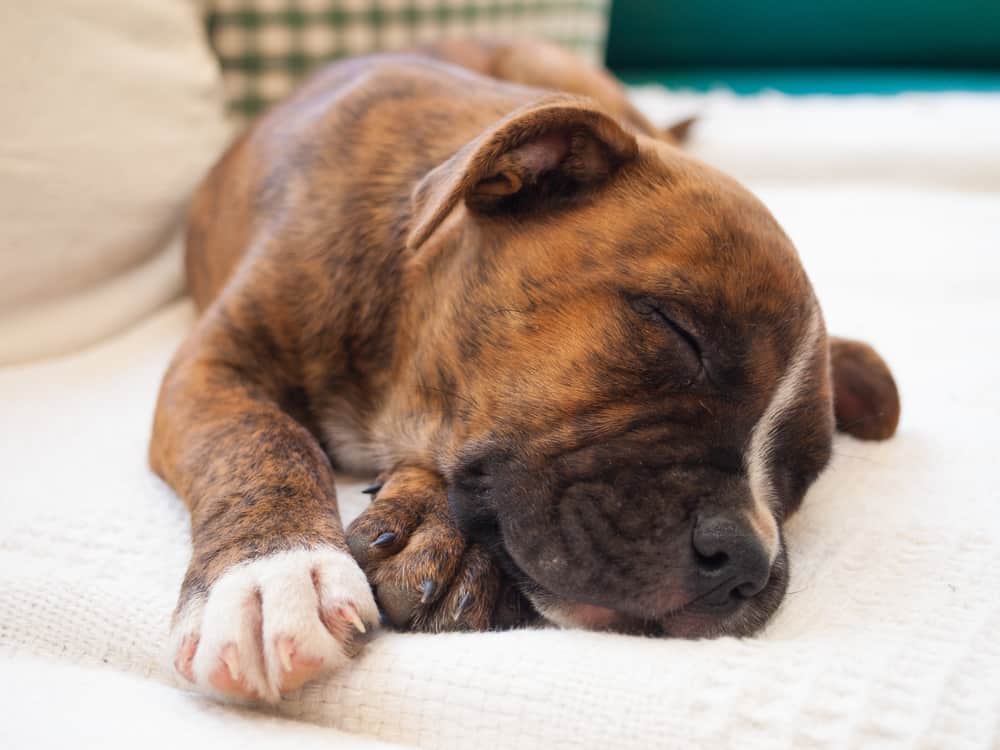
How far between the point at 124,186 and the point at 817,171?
114 inches

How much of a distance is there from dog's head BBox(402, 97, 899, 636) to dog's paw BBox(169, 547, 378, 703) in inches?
13.2

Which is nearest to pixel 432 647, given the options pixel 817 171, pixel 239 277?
pixel 239 277

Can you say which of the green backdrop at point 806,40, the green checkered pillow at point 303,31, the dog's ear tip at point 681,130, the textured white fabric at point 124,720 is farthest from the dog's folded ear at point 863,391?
the green backdrop at point 806,40

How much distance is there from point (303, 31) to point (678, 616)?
3101 millimetres

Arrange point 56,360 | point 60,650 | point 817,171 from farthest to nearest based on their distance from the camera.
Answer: point 817,171 → point 56,360 → point 60,650

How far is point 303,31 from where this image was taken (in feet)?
13.1

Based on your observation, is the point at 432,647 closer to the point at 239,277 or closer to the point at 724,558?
the point at 724,558

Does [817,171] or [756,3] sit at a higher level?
[756,3]

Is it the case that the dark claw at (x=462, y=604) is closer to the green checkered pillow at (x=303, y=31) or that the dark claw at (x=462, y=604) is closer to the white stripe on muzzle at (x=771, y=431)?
the white stripe on muzzle at (x=771, y=431)

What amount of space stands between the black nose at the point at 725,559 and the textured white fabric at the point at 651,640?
3.7 inches

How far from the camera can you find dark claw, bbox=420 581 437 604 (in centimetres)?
175

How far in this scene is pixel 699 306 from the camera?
182cm

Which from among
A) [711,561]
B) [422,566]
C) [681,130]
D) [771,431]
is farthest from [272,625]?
[681,130]

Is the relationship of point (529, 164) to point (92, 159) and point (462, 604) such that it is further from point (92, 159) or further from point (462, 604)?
point (92, 159)
